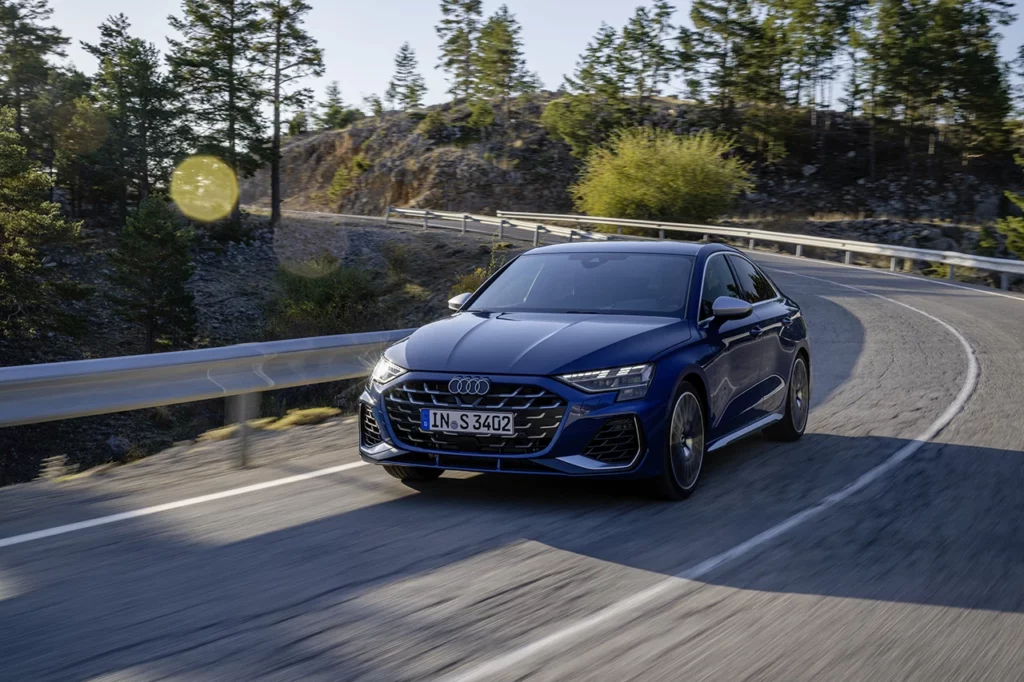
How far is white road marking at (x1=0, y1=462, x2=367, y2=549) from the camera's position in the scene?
5.77 metres

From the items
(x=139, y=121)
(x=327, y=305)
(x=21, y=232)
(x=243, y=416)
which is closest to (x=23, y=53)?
(x=139, y=121)

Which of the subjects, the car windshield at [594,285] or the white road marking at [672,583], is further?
the car windshield at [594,285]

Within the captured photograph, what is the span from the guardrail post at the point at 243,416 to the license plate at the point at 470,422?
2156 millimetres

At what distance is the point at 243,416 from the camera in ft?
26.1

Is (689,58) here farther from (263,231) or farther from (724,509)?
(724,509)

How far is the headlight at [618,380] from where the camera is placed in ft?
20.4

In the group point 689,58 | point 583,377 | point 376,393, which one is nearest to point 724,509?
point 583,377

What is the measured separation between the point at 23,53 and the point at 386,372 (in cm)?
7283

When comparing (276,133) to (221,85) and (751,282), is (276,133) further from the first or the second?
(751,282)

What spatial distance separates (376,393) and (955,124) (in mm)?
80478

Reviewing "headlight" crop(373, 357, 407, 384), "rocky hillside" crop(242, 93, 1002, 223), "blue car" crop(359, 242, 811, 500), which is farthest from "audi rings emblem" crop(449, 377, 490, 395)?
"rocky hillside" crop(242, 93, 1002, 223)

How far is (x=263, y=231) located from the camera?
63.8 m

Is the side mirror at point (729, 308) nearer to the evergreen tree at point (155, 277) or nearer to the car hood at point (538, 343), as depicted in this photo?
the car hood at point (538, 343)

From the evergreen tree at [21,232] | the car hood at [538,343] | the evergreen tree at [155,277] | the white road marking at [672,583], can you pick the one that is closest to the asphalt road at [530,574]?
the white road marking at [672,583]
